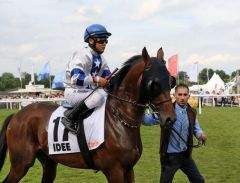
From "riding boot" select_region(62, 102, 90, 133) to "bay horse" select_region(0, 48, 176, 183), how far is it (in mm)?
281

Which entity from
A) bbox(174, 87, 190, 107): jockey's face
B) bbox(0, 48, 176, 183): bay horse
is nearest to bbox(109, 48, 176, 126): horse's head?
bbox(0, 48, 176, 183): bay horse

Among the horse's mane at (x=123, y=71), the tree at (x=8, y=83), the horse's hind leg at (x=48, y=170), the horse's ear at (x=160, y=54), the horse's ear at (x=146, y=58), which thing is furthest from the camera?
the tree at (x=8, y=83)

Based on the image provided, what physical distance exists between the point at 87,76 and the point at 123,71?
421 millimetres

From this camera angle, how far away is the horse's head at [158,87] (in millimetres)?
3988

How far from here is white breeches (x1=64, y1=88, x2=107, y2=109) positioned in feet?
14.9

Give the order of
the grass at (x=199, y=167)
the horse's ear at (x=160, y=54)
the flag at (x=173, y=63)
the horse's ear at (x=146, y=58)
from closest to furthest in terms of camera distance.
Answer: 1. the horse's ear at (x=146, y=58)
2. the horse's ear at (x=160, y=54)
3. the grass at (x=199, y=167)
4. the flag at (x=173, y=63)

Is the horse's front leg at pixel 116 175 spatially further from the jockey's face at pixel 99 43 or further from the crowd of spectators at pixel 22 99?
the crowd of spectators at pixel 22 99

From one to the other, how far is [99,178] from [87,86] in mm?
2912

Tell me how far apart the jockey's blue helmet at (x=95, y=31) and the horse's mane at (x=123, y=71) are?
0.48 metres

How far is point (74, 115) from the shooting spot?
467 cm

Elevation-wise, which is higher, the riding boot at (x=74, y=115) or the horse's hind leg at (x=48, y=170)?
the riding boot at (x=74, y=115)

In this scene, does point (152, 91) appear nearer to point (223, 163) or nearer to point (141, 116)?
point (141, 116)

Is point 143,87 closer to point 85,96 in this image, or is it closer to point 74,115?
point 85,96

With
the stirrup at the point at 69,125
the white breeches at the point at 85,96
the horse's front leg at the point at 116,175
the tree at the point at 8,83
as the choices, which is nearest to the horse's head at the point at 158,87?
the white breeches at the point at 85,96
